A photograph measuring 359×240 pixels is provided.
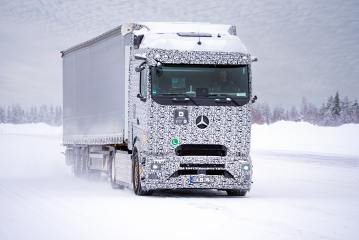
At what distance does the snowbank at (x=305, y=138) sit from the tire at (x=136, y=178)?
27.8 meters

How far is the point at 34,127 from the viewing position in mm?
153875

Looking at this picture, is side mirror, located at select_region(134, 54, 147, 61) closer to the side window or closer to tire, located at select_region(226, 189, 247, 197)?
the side window

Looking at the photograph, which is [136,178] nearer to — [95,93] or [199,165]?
[199,165]

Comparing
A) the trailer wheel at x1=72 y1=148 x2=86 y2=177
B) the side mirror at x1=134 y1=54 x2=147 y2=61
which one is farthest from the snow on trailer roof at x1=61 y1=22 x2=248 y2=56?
the trailer wheel at x1=72 y1=148 x2=86 y2=177

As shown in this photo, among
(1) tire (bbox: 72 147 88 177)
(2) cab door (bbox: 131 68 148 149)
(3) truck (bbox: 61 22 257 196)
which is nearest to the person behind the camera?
(3) truck (bbox: 61 22 257 196)

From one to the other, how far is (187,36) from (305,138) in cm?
3966

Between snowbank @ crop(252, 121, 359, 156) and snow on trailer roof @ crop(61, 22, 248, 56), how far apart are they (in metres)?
27.2

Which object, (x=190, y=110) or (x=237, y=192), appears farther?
(x=237, y=192)

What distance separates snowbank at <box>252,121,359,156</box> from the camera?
4775 centimetres

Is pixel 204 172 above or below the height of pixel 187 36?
below

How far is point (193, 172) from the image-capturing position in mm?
16266

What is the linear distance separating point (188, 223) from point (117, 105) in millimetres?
8109

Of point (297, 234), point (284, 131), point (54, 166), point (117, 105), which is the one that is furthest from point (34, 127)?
point (297, 234)

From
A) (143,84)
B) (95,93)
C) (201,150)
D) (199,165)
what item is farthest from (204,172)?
(95,93)
